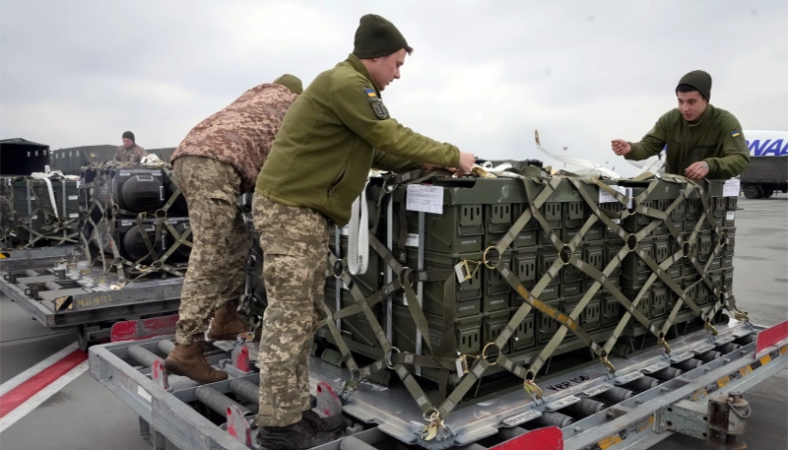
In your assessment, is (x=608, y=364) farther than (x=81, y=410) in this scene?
No

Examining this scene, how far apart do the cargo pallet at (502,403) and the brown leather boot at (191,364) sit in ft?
0.22

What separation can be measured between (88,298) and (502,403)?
166 inches

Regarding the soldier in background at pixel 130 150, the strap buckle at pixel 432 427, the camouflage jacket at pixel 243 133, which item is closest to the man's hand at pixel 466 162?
the strap buckle at pixel 432 427

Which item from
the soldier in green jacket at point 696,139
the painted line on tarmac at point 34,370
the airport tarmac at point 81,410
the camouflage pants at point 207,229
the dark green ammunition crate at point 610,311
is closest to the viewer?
the camouflage pants at point 207,229

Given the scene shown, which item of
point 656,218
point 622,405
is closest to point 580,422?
point 622,405

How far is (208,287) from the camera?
355 cm

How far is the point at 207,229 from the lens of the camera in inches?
140

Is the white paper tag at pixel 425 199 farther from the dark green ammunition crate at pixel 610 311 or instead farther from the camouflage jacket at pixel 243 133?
the dark green ammunition crate at pixel 610 311

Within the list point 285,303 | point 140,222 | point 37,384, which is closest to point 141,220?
point 140,222

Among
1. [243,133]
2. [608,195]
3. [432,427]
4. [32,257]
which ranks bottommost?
[32,257]

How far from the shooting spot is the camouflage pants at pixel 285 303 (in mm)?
2666

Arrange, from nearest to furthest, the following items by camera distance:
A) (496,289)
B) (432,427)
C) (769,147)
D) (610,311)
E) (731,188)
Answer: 1. (432,427)
2. (496,289)
3. (610,311)
4. (731,188)
5. (769,147)

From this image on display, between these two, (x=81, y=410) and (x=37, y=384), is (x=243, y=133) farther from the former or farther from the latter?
(x=37, y=384)

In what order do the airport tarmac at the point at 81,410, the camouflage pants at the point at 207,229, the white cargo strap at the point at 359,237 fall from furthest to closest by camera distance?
1. the airport tarmac at the point at 81,410
2. the camouflage pants at the point at 207,229
3. the white cargo strap at the point at 359,237
